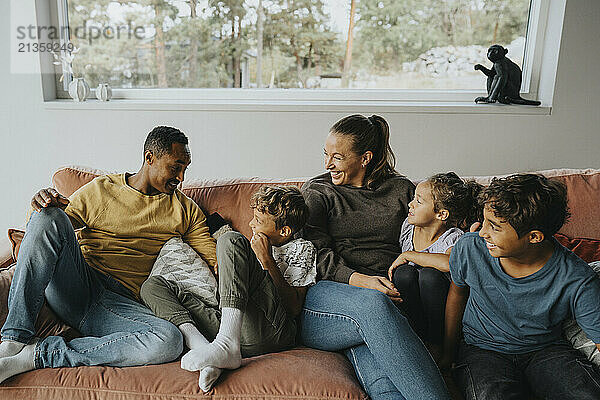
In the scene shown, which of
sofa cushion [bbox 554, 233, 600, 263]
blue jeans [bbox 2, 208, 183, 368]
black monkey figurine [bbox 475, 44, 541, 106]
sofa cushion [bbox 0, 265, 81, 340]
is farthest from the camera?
black monkey figurine [bbox 475, 44, 541, 106]

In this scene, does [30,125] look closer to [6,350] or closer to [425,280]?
[6,350]

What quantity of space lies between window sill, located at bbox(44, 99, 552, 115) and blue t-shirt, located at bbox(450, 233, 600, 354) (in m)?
1.13

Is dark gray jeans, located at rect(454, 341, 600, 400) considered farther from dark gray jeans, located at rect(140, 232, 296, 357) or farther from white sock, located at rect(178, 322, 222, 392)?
white sock, located at rect(178, 322, 222, 392)

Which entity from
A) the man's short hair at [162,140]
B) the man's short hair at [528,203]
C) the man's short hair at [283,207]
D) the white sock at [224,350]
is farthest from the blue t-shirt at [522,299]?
the man's short hair at [162,140]

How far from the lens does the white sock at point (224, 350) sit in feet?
4.97

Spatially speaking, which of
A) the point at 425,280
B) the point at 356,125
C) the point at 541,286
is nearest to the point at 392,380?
the point at 425,280

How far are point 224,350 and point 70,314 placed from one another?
1.80 ft

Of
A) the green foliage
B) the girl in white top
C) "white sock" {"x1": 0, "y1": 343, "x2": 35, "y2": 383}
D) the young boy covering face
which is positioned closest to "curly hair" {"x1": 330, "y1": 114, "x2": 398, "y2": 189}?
the girl in white top

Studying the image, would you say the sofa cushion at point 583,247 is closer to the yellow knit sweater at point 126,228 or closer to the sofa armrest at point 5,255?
the yellow knit sweater at point 126,228

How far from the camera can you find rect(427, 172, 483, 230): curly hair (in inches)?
74.9

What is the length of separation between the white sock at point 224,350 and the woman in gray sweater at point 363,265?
26 centimetres

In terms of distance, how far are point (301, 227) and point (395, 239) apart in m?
0.36

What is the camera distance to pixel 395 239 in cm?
202

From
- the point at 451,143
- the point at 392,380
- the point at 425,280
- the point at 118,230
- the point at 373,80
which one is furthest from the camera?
the point at 373,80
